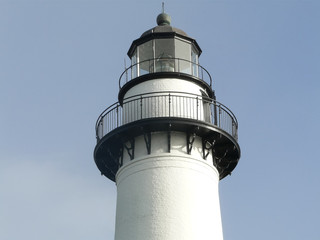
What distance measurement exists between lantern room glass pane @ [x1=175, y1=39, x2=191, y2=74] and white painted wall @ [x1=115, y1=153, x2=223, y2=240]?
3.85 meters

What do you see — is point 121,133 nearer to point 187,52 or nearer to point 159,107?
point 159,107

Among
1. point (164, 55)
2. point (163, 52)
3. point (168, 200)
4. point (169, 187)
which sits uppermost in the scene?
point (163, 52)

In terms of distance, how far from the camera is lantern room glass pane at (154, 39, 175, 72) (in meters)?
27.8

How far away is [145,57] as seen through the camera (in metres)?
28.0

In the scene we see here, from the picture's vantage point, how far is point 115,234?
25.4m

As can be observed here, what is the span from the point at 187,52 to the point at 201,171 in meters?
5.01

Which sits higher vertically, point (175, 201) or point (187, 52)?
point (187, 52)

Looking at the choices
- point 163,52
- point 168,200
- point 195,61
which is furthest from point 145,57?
point 168,200

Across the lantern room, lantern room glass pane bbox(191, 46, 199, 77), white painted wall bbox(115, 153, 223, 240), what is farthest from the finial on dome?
white painted wall bbox(115, 153, 223, 240)

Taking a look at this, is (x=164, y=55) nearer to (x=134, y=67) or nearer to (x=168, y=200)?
(x=134, y=67)

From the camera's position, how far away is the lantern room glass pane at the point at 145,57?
27.8 metres

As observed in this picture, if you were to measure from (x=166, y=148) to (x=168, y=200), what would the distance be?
6.24 feet

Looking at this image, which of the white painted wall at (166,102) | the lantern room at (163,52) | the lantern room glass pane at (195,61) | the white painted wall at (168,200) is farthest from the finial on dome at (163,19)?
the white painted wall at (168,200)

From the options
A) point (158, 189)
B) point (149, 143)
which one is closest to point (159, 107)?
point (149, 143)
